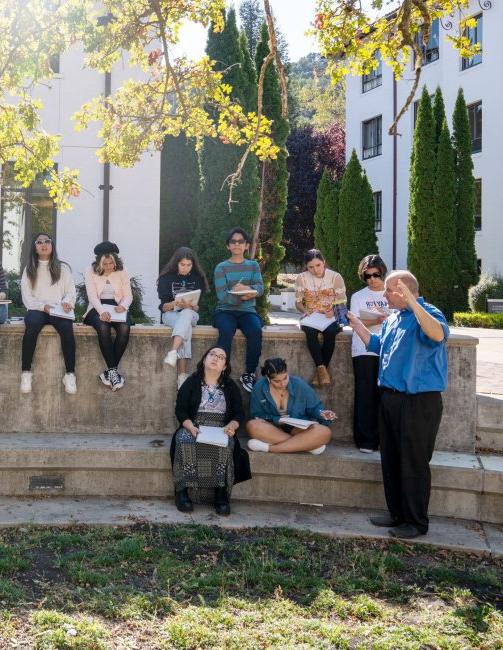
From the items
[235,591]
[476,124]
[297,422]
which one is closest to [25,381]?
[297,422]

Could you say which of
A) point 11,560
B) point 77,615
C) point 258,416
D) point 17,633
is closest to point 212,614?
Answer: point 77,615

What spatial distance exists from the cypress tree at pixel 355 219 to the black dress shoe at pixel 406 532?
2217cm

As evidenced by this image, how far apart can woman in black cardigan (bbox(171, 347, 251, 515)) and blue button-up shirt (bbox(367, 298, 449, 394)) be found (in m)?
1.45

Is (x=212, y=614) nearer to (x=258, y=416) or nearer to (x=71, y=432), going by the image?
(x=258, y=416)

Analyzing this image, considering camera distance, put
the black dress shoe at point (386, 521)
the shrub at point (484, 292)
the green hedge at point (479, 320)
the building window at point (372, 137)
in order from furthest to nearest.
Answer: the building window at point (372, 137) < the shrub at point (484, 292) < the green hedge at point (479, 320) < the black dress shoe at point (386, 521)

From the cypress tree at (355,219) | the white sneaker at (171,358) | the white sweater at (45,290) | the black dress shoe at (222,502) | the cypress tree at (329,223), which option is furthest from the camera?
the cypress tree at (329,223)

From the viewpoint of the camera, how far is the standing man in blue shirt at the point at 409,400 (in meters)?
5.73

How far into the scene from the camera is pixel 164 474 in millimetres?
6836

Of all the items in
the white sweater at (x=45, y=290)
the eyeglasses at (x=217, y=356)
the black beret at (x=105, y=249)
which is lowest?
the eyeglasses at (x=217, y=356)

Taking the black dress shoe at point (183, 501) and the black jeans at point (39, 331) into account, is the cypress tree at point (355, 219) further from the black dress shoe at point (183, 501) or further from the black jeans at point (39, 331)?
the black dress shoe at point (183, 501)

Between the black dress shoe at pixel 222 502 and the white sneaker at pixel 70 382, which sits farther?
the white sneaker at pixel 70 382

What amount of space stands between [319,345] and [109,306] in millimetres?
1973

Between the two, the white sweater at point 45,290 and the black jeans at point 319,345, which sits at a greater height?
the white sweater at point 45,290

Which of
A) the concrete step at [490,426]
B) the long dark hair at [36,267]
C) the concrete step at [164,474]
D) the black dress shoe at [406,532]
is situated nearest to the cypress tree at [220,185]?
the long dark hair at [36,267]
